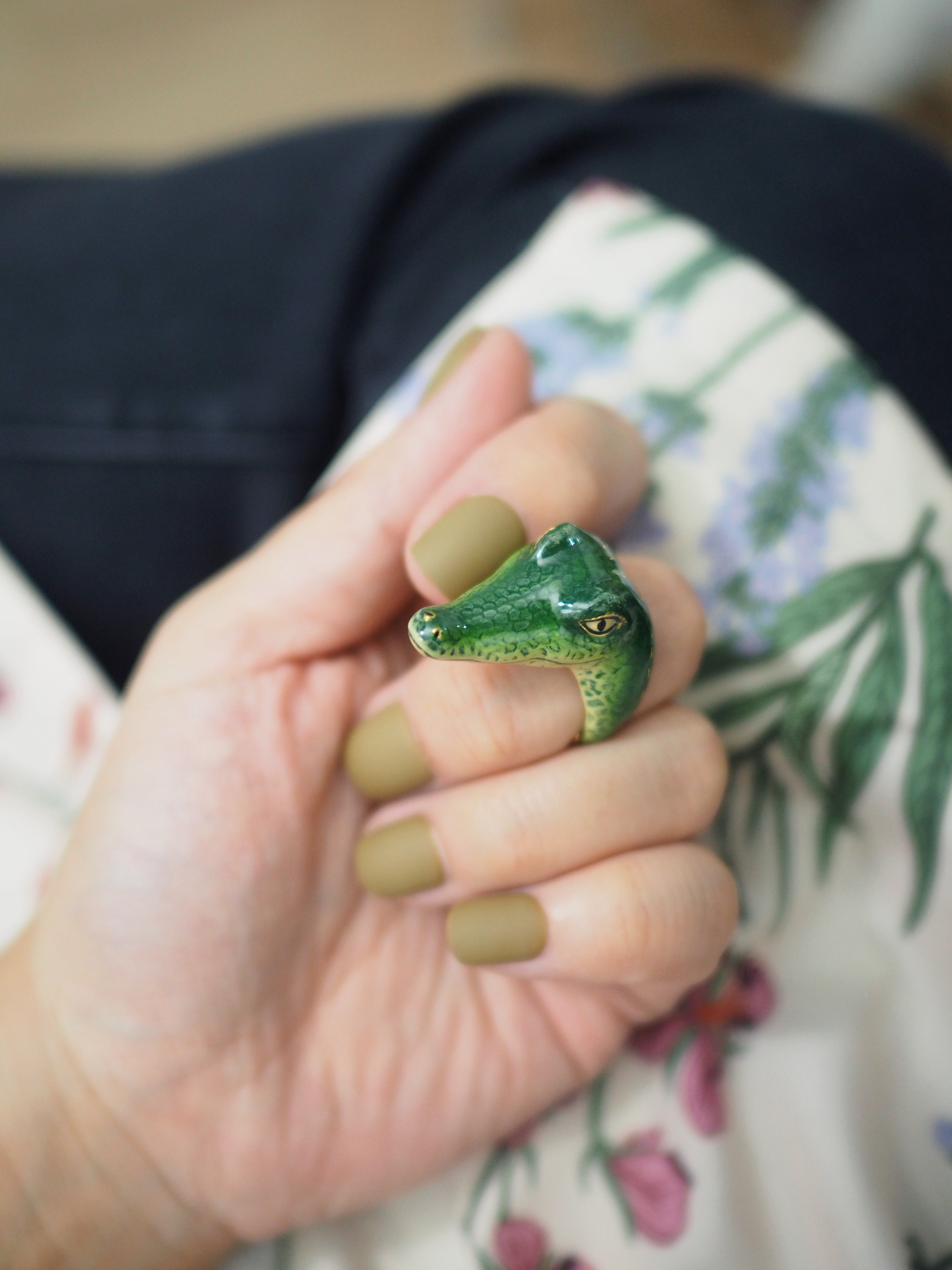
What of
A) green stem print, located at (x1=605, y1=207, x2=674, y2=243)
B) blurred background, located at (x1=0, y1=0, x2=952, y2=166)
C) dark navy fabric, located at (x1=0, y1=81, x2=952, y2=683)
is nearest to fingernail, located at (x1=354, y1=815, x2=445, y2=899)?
dark navy fabric, located at (x1=0, y1=81, x2=952, y2=683)

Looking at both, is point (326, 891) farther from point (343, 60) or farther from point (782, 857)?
point (343, 60)

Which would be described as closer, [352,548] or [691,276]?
[352,548]

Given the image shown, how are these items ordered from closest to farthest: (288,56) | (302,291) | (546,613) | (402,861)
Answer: (546,613) < (402,861) < (302,291) < (288,56)

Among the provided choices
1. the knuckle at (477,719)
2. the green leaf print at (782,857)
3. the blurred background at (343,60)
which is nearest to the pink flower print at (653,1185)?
the green leaf print at (782,857)

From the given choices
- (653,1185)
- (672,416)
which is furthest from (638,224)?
(653,1185)

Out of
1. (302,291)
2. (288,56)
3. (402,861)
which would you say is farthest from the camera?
(288,56)

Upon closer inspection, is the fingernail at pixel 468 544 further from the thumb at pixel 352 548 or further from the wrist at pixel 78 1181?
the wrist at pixel 78 1181
